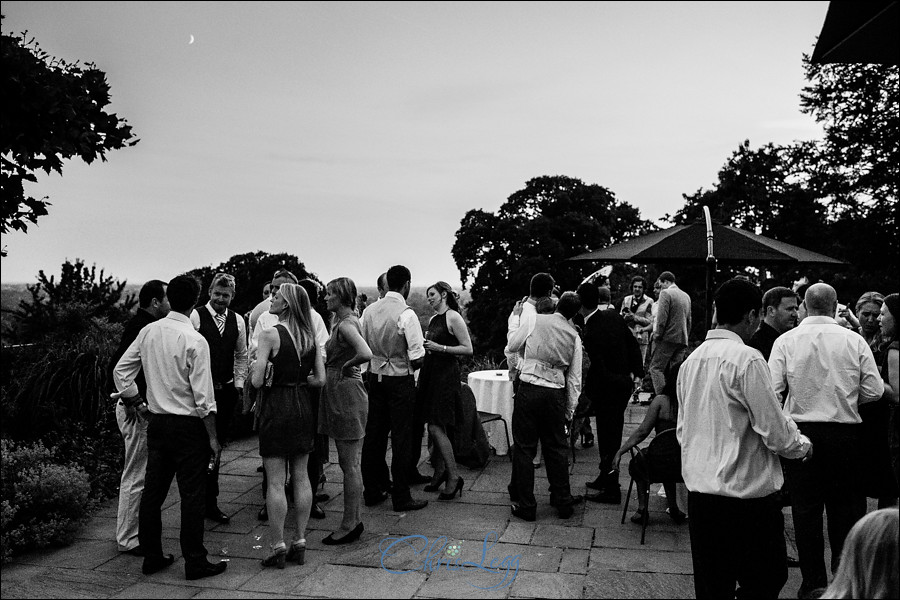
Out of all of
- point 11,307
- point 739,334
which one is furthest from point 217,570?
point 11,307

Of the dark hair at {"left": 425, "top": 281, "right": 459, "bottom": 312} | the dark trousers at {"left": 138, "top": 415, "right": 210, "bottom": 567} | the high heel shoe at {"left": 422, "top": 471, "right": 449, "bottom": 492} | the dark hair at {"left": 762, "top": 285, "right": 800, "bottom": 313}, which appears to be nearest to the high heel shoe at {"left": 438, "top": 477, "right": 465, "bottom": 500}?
the high heel shoe at {"left": 422, "top": 471, "right": 449, "bottom": 492}

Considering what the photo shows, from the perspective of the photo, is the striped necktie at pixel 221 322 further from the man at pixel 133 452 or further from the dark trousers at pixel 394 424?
the dark trousers at pixel 394 424

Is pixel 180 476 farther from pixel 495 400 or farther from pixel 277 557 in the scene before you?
pixel 495 400

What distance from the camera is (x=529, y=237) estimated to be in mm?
31156

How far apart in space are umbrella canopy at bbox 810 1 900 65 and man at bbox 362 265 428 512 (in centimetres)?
387

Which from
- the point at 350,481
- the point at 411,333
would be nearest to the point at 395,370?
the point at 411,333

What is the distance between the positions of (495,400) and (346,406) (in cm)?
294

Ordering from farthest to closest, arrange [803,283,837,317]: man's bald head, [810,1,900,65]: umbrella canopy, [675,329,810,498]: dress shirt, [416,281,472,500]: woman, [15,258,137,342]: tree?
[15,258,137,342]: tree < [416,281,472,500]: woman < [803,283,837,317]: man's bald head < [675,329,810,498]: dress shirt < [810,1,900,65]: umbrella canopy

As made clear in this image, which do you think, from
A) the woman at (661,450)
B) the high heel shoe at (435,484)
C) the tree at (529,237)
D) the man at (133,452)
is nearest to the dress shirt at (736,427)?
the woman at (661,450)

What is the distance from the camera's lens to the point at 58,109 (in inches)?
150

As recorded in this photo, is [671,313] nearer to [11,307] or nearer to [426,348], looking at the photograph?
[426,348]

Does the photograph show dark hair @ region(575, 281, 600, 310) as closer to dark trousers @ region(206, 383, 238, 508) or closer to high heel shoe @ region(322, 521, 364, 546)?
high heel shoe @ region(322, 521, 364, 546)

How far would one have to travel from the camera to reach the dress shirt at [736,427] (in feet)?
10.8

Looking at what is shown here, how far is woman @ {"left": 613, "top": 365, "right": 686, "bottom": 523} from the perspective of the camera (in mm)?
4832
